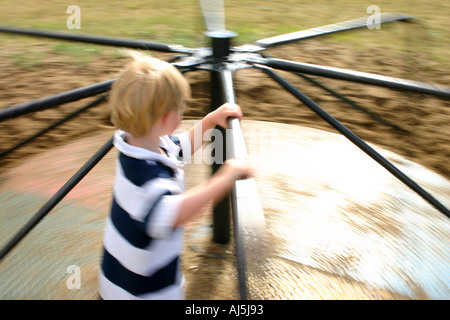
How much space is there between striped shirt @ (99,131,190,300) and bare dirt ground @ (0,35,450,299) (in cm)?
164

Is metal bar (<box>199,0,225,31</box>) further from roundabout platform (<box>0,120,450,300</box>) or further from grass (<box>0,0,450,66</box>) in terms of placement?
grass (<box>0,0,450,66</box>)

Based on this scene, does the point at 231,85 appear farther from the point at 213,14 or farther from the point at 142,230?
the point at 213,14

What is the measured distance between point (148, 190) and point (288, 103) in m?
2.30

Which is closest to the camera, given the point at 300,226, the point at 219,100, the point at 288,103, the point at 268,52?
the point at 219,100

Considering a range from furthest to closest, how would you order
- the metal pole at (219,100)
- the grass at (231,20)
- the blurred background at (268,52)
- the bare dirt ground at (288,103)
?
1. the grass at (231,20)
2. the blurred background at (268,52)
3. the bare dirt ground at (288,103)
4. the metal pole at (219,100)

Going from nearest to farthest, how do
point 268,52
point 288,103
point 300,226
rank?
point 300,226, point 288,103, point 268,52

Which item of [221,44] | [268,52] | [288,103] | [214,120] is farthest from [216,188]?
[268,52]

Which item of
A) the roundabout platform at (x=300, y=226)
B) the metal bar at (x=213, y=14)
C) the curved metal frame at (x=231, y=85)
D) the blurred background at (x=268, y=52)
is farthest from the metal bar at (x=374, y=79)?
the roundabout platform at (x=300, y=226)

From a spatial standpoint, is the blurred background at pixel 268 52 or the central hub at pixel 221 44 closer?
the central hub at pixel 221 44

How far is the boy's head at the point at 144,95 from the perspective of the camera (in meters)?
0.95

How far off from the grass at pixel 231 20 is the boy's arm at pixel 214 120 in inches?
108

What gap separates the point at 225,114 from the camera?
3.77 feet

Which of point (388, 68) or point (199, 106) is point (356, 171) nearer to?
point (199, 106)

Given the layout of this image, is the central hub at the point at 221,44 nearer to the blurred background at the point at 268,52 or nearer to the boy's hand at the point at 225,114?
the blurred background at the point at 268,52
